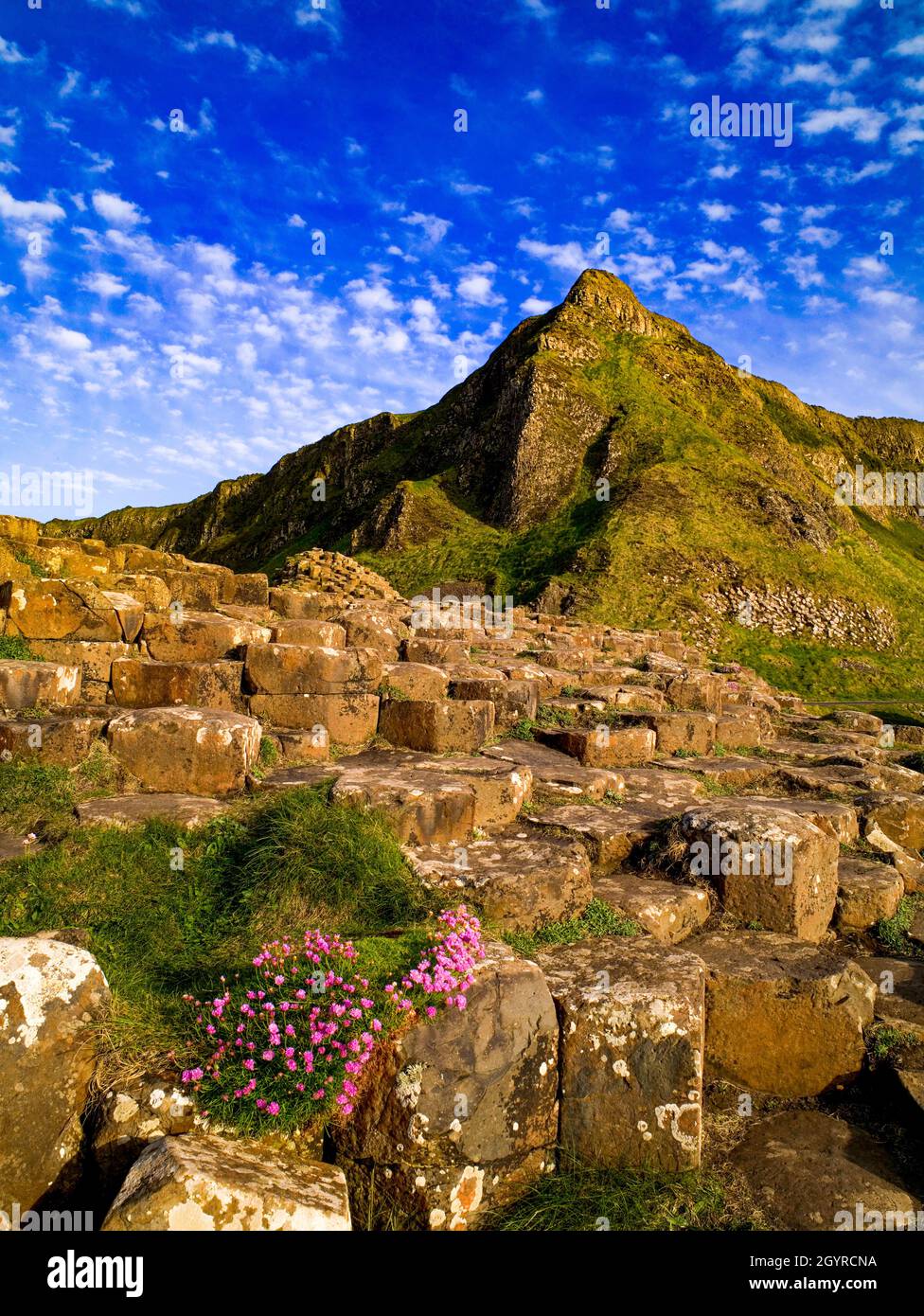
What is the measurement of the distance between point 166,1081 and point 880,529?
299ft

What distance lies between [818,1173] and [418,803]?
3.23 m

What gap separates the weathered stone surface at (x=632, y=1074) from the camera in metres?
3.78

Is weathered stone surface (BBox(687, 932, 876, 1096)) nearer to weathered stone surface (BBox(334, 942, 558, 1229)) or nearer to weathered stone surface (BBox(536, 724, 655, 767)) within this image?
weathered stone surface (BBox(334, 942, 558, 1229))

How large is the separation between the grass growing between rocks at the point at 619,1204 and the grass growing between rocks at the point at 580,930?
4.09 ft

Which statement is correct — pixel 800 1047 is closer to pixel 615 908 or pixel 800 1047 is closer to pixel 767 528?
pixel 615 908

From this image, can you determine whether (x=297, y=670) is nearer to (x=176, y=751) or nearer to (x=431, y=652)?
(x=176, y=751)

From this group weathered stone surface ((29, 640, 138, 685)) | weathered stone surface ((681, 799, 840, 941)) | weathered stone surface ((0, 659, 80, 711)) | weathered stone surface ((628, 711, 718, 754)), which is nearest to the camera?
weathered stone surface ((681, 799, 840, 941))

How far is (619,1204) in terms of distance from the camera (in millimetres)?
3480

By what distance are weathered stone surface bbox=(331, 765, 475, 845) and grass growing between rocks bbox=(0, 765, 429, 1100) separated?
19 centimetres

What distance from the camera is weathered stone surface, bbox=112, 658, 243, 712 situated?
23.4ft

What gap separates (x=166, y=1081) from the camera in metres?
3.32

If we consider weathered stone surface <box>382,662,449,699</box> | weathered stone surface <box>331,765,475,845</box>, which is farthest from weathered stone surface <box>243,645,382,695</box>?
weathered stone surface <box>331,765,475,845</box>

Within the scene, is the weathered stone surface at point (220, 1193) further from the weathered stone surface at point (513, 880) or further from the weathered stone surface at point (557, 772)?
the weathered stone surface at point (557, 772)
